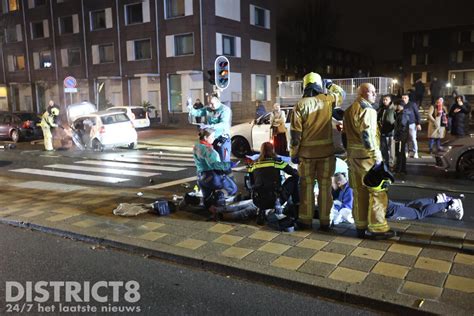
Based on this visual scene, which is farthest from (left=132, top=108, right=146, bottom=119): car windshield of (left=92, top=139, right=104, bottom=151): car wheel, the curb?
the curb

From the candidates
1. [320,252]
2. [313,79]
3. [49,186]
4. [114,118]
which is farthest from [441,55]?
[320,252]

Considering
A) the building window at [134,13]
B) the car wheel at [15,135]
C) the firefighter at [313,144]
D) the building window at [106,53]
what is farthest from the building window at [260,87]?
the firefighter at [313,144]

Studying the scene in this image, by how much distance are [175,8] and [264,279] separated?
29.9m

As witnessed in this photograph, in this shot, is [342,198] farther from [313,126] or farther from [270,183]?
[313,126]

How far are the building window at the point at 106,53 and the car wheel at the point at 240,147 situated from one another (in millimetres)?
24737

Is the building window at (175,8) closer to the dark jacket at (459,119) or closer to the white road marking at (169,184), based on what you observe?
the dark jacket at (459,119)

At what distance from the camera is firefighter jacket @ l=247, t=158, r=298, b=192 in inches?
229

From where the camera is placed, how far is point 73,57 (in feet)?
125

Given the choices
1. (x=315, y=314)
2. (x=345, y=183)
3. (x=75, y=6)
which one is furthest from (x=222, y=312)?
(x=75, y=6)

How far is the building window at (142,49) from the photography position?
33.5m

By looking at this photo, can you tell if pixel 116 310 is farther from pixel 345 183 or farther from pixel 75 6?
pixel 75 6

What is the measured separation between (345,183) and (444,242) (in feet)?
5.07

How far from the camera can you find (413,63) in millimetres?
66688

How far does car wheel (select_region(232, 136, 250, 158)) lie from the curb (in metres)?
8.35
